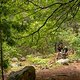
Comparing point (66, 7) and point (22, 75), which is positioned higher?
point (66, 7)

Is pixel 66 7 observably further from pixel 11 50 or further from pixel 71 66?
pixel 71 66

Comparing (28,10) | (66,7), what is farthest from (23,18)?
(66,7)

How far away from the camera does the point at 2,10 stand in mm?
8406

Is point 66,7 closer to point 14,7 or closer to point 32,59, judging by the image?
point 14,7

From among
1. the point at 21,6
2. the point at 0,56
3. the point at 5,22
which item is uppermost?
the point at 21,6

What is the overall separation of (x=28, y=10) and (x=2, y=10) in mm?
925

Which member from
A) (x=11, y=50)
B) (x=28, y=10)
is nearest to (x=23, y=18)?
(x=28, y=10)

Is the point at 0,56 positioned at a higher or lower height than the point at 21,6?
lower

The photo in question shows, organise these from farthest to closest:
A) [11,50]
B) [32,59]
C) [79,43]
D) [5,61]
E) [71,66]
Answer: [32,59], [79,43], [71,66], [11,50], [5,61]

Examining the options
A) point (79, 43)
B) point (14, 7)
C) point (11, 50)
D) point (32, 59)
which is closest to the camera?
point (14, 7)

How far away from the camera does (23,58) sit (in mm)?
19266

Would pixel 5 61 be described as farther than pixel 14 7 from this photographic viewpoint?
Yes

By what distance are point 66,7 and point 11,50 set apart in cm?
426

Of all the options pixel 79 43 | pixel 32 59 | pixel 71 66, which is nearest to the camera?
pixel 71 66
